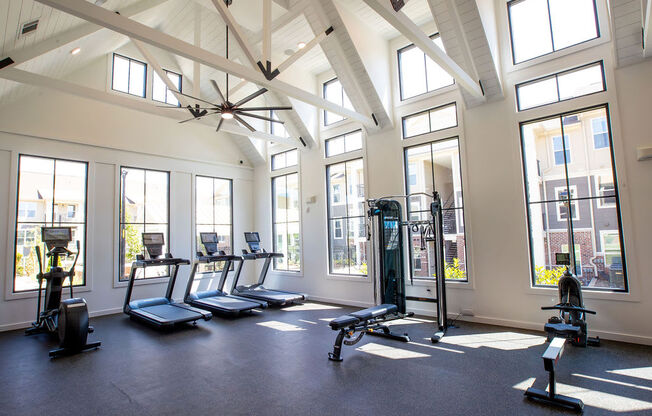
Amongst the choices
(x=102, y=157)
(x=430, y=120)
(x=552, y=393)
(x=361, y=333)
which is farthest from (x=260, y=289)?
(x=552, y=393)

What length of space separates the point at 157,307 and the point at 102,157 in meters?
3.46

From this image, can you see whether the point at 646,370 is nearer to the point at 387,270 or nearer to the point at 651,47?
the point at 387,270

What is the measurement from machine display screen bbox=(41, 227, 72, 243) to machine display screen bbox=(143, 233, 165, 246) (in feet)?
4.27

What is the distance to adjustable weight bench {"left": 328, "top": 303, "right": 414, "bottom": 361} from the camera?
4.45 m

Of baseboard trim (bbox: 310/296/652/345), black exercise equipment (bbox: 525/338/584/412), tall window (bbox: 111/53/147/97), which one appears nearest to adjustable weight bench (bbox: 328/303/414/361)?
baseboard trim (bbox: 310/296/652/345)

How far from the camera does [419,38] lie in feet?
15.0

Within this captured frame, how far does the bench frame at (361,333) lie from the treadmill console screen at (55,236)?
16.2 ft

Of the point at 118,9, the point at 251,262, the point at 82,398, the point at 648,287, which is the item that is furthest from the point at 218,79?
the point at 648,287

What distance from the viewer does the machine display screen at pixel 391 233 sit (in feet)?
20.1

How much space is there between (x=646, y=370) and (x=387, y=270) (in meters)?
3.35

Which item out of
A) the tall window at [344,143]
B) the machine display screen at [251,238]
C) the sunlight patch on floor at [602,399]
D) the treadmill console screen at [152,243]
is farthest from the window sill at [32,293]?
the sunlight patch on floor at [602,399]

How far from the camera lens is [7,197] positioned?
6434 millimetres

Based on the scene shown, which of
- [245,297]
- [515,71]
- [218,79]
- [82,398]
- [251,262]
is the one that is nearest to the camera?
[82,398]

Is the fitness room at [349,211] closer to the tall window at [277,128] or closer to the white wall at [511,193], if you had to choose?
the white wall at [511,193]
